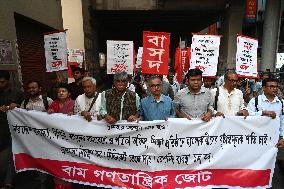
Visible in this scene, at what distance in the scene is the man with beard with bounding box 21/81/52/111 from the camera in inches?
167

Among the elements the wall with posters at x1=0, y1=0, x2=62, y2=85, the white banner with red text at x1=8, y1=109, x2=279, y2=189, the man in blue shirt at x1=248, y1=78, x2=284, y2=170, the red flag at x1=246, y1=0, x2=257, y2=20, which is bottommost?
the white banner with red text at x1=8, y1=109, x2=279, y2=189

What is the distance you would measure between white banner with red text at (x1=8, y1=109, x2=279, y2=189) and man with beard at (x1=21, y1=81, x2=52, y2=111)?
68 centimetres

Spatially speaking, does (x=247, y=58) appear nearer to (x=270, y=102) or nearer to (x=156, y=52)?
(x=270, y=102)

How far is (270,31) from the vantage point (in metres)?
13.8

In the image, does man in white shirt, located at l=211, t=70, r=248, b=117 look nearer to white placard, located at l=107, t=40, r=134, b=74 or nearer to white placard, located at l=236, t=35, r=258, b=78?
white placard, located at l=236, t=35, r=258, b=78

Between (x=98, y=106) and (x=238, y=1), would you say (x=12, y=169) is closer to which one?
(x=98, y=106)

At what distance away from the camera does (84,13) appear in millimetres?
12602

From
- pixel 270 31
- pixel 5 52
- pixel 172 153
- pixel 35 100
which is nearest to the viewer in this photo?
pixel 172 153

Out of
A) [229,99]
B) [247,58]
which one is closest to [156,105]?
[229,99]

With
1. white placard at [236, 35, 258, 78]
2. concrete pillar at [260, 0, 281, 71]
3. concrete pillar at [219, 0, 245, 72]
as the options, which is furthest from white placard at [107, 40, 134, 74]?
concrete pillar at [260, 0, 281, 71]

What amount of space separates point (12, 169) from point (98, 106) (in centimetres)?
157

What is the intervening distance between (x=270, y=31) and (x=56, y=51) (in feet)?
38.0

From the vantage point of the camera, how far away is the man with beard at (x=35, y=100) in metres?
4.24

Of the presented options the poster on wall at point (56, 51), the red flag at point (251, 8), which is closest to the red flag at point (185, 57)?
the poster on wall at point (56, 51)
